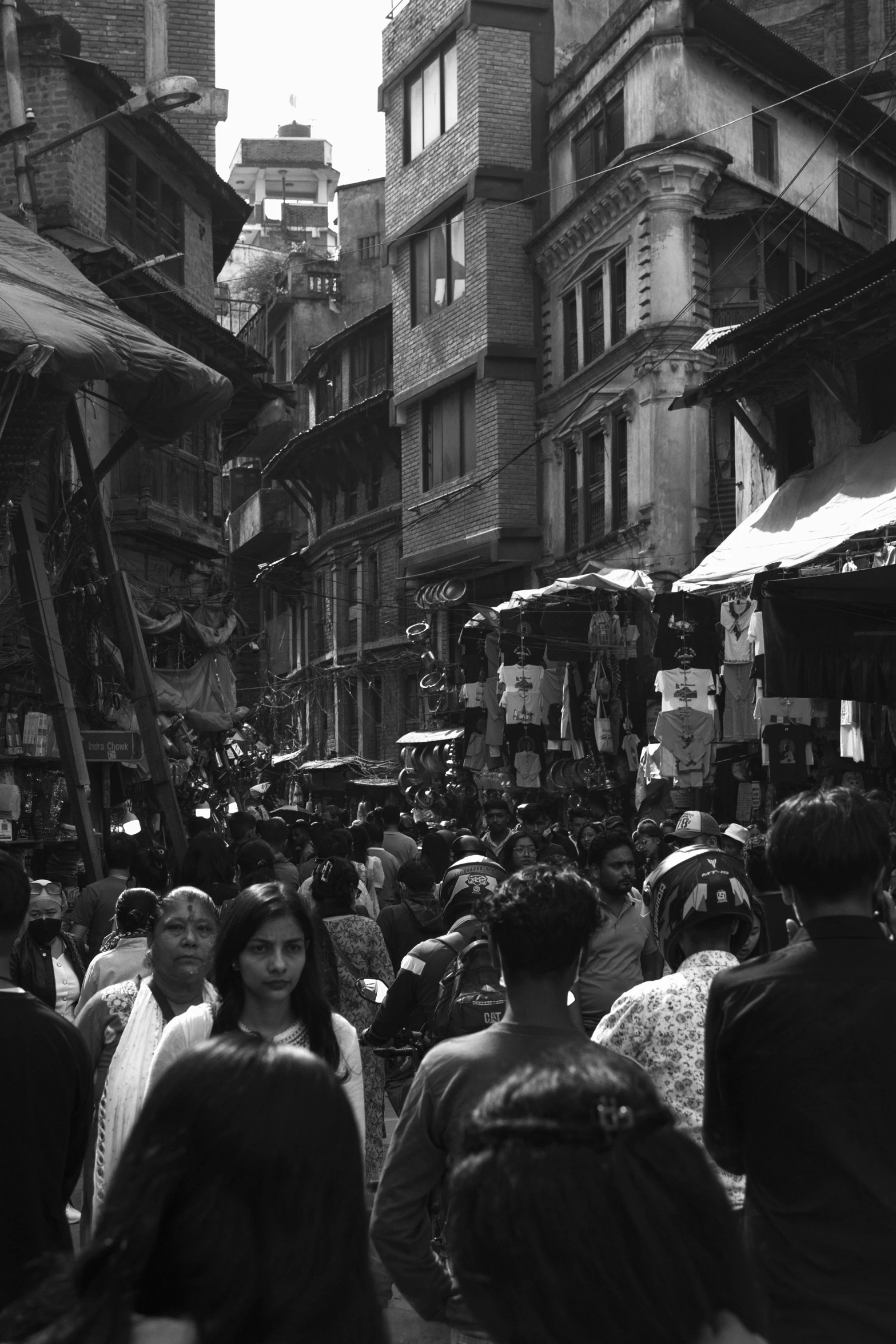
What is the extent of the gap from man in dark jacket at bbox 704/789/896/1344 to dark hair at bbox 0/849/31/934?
2176 millimetres

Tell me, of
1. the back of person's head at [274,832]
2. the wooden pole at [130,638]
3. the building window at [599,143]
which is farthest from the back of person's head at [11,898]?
the building window at [599,143]

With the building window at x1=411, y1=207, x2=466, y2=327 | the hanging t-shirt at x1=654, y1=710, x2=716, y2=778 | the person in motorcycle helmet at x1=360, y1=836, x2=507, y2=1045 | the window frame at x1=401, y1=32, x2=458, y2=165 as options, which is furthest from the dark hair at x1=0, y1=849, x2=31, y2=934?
the window frame at x1=401, y1=32, x2=458, y2=165

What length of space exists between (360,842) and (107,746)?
5188 mm

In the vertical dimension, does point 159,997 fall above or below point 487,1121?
below

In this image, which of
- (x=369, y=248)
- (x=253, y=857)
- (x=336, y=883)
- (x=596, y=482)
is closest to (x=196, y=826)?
(x=253, y=857)

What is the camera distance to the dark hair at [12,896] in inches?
174

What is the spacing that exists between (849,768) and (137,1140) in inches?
608

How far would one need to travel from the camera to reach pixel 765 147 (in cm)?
2742

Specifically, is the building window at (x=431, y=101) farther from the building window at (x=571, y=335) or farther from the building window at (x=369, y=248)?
the building window at (x=369, y=248)

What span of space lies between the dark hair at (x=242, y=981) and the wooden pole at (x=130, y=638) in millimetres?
12338

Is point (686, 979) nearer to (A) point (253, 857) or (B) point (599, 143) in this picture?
(A) point (253, 857)

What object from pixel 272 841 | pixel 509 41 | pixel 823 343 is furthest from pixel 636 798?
pixel 509 41

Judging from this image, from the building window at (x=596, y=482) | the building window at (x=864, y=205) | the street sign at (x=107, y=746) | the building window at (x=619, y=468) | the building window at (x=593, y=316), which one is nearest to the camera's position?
the street sign at (x=107, y=746)

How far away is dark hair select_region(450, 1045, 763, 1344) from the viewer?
1636 mm
